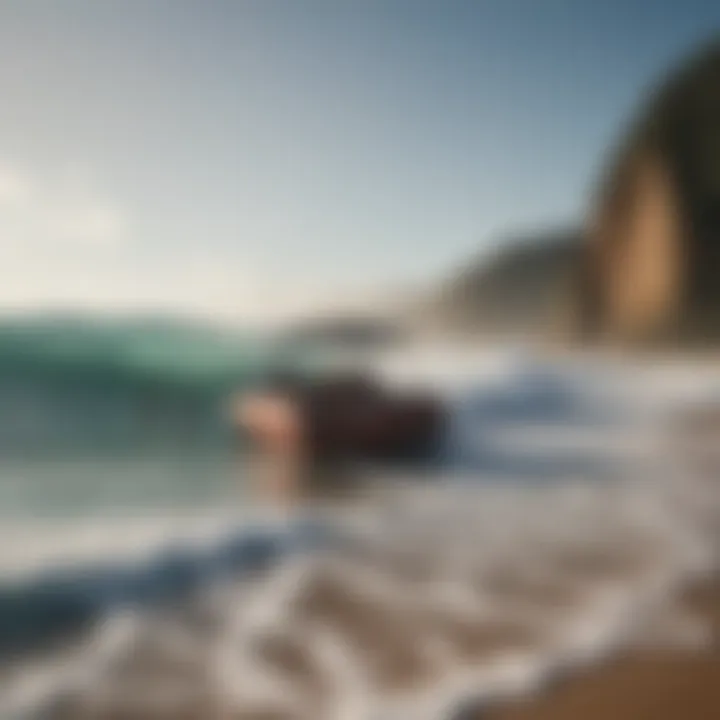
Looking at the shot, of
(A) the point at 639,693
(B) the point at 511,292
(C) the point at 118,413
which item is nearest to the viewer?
(A) the point at 639,693

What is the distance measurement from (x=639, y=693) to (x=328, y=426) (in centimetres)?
54

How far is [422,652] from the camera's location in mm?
1131

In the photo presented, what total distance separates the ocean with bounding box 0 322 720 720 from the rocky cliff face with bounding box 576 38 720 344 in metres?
0.08

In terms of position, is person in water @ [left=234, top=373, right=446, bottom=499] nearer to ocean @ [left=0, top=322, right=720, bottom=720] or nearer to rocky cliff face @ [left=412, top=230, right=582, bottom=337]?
ocean @ [left=0, top=322, right=720, bottom=720]

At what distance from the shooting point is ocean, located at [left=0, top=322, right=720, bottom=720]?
3.52 ft

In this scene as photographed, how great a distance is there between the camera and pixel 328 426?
4.15 feet

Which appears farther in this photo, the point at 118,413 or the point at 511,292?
the point at 511,292

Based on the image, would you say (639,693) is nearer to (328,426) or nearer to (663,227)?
(328,426)

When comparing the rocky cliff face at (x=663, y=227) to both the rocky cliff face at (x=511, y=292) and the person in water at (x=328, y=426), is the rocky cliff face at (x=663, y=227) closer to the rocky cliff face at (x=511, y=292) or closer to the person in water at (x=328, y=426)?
the rocky cliff face at (x=511, y=292)

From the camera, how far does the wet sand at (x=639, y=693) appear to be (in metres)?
1.03

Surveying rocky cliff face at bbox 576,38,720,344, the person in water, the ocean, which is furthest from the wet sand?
rocky cliff face at bbox 576,38,720,344

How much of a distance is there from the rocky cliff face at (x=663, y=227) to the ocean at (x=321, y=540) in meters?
0.08

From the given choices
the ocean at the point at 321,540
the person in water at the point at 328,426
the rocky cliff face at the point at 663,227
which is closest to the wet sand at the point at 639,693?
the ocean at the point at 321,540

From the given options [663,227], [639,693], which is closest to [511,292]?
[663,227]
